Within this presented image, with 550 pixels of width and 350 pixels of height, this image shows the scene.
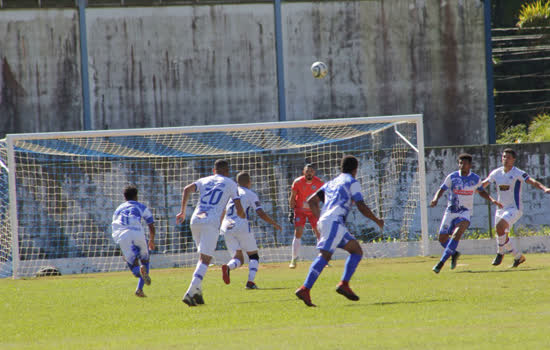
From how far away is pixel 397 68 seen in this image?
1034 inches

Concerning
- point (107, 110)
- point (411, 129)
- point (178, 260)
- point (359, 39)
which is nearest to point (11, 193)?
point (178, 260)

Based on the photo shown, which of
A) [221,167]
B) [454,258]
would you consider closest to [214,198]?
[221,167]

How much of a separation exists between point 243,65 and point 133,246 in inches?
569

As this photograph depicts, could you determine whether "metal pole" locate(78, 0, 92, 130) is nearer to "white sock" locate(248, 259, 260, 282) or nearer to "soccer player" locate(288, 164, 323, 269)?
"soccer player" locate(288, 164, 323, 269)

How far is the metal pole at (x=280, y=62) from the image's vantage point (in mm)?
25625

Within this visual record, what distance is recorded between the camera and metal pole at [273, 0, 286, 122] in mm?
25625

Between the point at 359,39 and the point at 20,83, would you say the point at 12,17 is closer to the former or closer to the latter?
the point at 20,83

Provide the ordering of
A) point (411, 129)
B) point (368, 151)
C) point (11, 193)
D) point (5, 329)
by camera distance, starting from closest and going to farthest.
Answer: point (5, 329) < point (11, 193) < point (368, 151) < point (411, 129)

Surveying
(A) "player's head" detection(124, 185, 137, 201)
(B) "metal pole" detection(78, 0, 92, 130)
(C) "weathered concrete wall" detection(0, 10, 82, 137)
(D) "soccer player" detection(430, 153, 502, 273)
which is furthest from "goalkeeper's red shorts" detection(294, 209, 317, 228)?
(C) "weathered concrete wall" detection(0, 10, 82, 137)

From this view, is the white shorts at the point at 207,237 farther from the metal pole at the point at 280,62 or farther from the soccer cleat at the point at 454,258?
the metal pole at the point at 280,62

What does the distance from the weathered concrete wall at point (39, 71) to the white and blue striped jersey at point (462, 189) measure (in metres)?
14.4

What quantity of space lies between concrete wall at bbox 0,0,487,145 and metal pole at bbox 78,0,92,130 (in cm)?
15

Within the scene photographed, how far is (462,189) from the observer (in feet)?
45.5

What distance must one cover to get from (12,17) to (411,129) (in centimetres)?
1272
